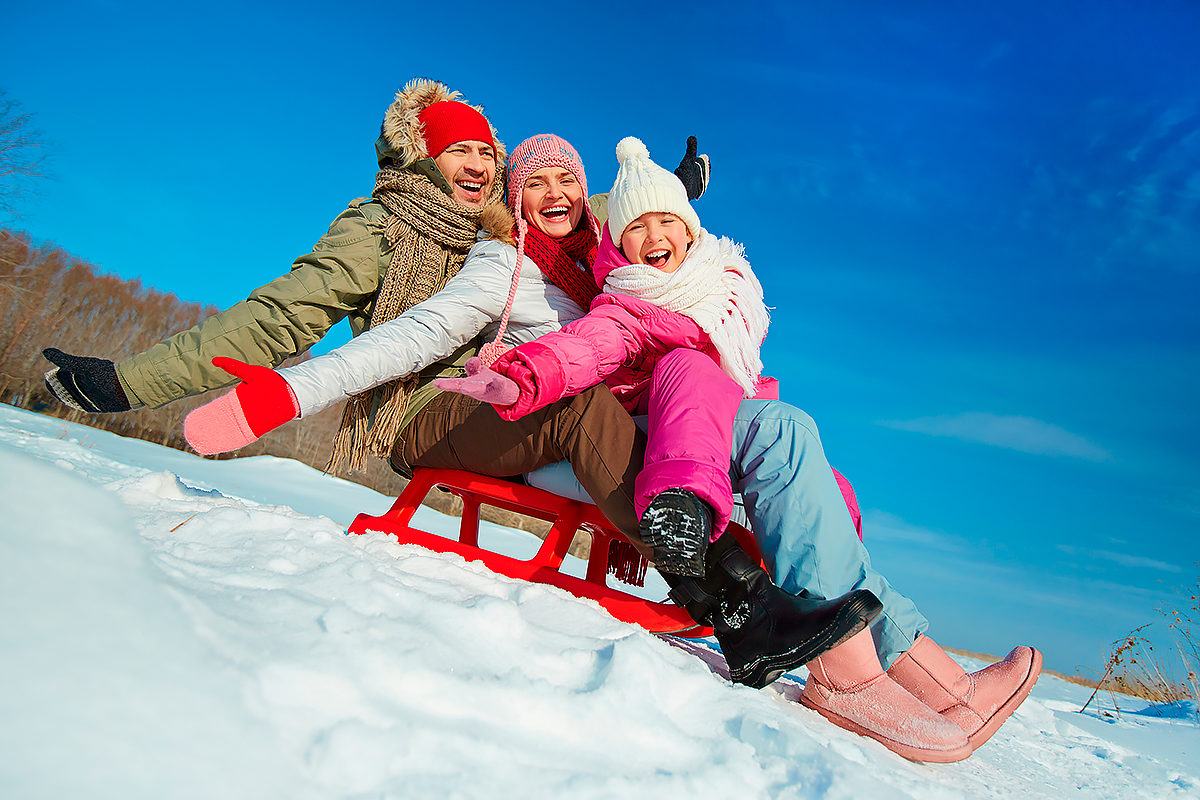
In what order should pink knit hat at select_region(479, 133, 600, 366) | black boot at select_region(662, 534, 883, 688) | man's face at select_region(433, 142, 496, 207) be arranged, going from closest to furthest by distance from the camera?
black boot at select_region(662, 534, 883, 688) → pink knit hat at select_region(479, 133, 600, 366) → man's face at select_region(433, 142, 496, 207)

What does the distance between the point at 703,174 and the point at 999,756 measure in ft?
6.77

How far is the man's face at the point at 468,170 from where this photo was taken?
2742 mm

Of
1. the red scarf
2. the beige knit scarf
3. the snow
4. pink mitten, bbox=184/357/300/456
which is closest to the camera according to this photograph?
the snow

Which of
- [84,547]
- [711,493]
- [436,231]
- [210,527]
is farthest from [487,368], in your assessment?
[436,231]

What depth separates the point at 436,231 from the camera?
2.47 m

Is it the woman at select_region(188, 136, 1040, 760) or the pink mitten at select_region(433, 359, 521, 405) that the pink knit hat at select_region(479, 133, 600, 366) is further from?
the pink mitten at select_region(433, 359, 521, 405)

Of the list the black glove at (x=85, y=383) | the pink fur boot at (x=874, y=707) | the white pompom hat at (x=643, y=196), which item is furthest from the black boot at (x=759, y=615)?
the black glove at (x=85, y=383)

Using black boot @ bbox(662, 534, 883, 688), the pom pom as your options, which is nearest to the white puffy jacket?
the pom pom

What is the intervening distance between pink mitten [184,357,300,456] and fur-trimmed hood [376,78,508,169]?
4.48ft

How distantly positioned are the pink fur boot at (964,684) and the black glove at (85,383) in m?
2.23

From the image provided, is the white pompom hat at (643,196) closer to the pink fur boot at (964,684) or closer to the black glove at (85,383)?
the pink fur boot at (964,684)

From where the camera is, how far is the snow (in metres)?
0.63

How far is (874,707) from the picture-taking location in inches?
56.4

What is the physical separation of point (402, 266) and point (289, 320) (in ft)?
1.38
